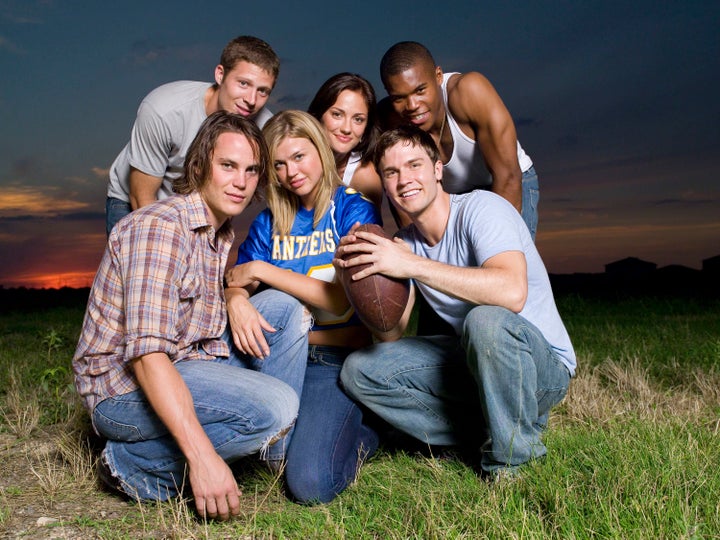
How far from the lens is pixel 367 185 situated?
4.69m

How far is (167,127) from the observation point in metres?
5.03

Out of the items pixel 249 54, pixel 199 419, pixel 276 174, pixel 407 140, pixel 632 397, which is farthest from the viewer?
pixel 632 397

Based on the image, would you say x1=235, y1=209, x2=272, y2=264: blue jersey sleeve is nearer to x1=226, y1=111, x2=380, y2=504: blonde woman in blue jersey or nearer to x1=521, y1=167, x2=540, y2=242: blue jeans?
x1=226, y1=111, x2=380, y2=504: blonde woman in blue jersey

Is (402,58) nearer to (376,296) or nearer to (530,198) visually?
(530,198)

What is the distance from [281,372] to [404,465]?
2.78 feet

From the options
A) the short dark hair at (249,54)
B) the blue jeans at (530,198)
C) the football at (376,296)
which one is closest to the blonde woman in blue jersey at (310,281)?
the football at (376,296)

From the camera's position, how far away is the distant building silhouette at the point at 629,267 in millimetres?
18919

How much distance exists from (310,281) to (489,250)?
0.98 metres

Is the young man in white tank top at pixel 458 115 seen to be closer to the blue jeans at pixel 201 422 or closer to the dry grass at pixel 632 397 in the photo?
the dry grass at pixel 632 397

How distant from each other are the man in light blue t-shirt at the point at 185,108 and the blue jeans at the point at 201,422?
2.13 m

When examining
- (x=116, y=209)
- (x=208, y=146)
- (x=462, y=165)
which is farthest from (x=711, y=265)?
(x=208, y=146)

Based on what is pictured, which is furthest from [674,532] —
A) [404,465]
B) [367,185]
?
[367,185]

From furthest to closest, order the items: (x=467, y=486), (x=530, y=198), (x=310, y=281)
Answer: (x=530, y=198) < (x=310, y=281) < (x=467, y=486)

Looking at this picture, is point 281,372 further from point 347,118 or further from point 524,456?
point 347,118
